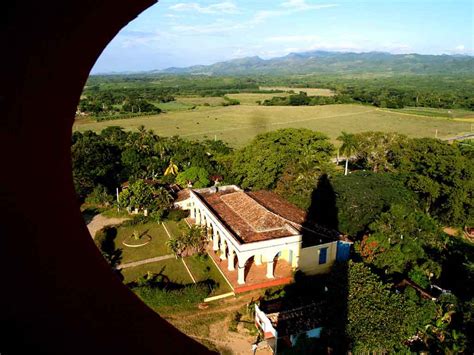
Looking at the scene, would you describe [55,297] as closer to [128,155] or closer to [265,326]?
[265,326]

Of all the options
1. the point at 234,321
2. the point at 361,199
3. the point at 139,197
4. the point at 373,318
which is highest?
the point at 361,199

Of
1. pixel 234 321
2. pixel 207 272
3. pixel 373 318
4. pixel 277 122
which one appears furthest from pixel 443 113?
pixel 373 318

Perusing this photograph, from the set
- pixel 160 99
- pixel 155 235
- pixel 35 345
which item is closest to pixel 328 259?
pixel 155 235

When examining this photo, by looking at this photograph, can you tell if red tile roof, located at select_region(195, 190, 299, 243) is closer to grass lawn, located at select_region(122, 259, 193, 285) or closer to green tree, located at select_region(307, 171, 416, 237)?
grass lawn, located at select_region(122, 259, 193, 285)

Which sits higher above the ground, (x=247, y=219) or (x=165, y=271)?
(x=247, y=219)

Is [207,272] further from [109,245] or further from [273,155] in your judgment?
[273,155]

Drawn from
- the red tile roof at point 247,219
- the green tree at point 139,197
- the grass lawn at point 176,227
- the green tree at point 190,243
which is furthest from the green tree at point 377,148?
the green tree at point 139,197
